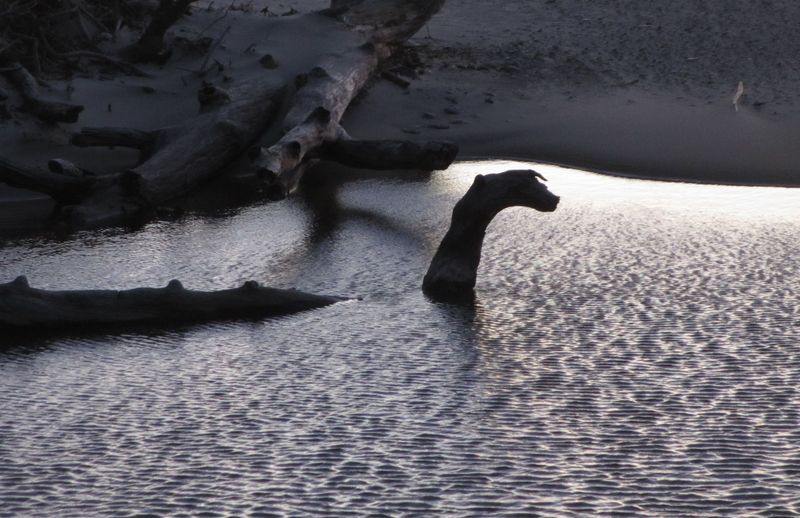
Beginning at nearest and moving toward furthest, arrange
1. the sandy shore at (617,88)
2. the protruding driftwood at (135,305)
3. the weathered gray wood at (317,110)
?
the protruding driftwood at (135,305)
the weathered gray wood at (317,110)
the sandy shore at (617,88)

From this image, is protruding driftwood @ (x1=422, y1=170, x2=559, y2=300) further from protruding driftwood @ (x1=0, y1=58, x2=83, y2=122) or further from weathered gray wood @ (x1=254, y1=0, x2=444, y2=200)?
protruding driftwood @ (x1=0, y1=58, x2=83, y2=122)

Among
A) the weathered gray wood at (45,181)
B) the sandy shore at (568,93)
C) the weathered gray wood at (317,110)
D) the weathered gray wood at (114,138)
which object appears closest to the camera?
the weathered gray wood at (45,181)

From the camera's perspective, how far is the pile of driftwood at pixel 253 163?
15.0ft

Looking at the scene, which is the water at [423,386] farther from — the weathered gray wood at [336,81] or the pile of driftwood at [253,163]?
the weathered gray wood at [336,81]

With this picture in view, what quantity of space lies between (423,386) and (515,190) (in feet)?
4.48

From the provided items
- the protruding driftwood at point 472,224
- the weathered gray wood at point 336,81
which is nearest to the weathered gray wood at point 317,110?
the weathered gray wood at point 336,81

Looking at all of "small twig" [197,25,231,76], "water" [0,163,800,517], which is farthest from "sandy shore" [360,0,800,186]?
"water" [0,163,800,517]

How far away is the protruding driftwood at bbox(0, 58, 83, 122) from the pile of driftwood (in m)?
0.01

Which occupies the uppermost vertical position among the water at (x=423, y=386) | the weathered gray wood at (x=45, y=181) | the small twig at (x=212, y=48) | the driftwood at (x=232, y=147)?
the small twig at (x=212, y=48)

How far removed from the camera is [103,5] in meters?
10.3

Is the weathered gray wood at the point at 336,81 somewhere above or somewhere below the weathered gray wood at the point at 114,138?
above

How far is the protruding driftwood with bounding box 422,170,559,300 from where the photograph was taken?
4.89m

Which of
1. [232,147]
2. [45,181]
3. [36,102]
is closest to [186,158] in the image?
[232,147]

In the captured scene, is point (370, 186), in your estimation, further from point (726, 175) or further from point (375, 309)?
point (375, 309)
